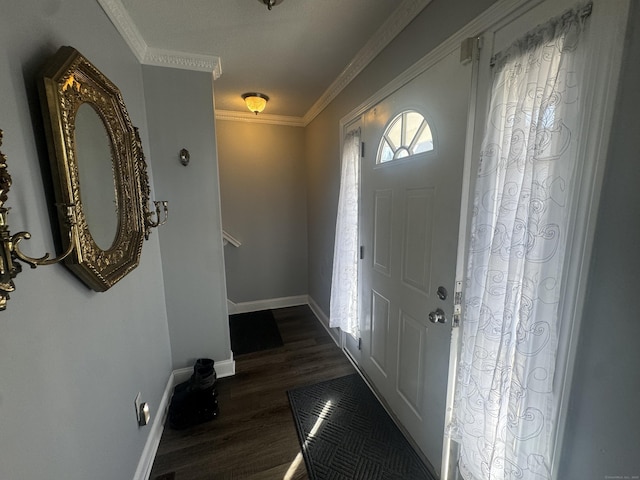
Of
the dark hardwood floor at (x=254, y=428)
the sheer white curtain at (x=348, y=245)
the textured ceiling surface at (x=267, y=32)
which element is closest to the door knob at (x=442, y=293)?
the sheer white curtain at (x=348, y=245)

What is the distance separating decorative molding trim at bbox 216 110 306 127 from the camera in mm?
2990

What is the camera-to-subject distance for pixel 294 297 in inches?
143

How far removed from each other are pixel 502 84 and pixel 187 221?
1.97 metres

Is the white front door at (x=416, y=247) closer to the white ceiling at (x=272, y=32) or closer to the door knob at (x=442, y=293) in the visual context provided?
the door knob at (x=442, y=293)

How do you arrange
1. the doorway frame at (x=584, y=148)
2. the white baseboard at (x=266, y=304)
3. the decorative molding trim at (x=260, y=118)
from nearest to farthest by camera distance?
the doorway frame at (x=584, y=148) < the decorative molding trim at (x=260, y=118) < the white baseboard at (x=266, y=304)

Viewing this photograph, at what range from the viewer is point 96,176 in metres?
1.06

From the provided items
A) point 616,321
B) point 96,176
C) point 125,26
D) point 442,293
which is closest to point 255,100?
point 125,26

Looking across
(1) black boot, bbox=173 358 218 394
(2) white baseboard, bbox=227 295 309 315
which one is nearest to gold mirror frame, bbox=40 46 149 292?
(1) black boot, bbox=173 358 218 394

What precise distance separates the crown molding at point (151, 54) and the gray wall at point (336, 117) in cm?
105

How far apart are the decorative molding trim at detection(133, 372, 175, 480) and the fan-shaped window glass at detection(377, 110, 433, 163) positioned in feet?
7.08

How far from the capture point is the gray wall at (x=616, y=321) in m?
0.65

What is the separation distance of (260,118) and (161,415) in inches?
117

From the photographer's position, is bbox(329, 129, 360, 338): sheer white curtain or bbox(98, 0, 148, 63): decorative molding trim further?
bbox(329, 129, 360, 338): sheer white curtain

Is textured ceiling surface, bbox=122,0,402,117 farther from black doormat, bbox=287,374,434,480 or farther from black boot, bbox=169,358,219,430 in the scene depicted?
black doormat, bbox=287,374,434,480
